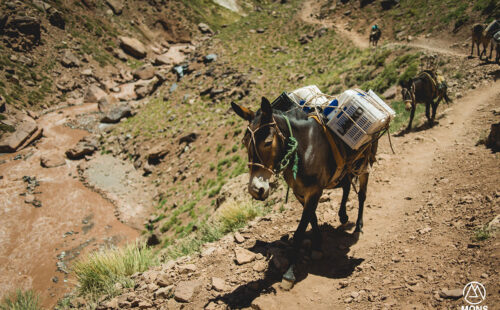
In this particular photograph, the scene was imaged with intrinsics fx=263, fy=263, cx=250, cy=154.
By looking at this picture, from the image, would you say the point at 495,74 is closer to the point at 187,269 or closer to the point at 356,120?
the point at 356,120

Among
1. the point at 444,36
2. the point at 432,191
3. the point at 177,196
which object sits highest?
the point at 444,36

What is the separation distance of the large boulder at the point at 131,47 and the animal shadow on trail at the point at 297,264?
1733 inches

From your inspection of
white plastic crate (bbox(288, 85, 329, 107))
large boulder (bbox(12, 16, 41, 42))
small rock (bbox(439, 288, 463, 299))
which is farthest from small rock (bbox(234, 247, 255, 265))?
large boulder (bbox(12, 16, 41, 42))

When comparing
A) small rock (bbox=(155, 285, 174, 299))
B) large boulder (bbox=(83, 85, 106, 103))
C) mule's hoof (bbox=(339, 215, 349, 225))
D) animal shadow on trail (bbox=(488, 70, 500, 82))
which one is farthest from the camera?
large boulder (bbox=(83, 85, 106, 103))

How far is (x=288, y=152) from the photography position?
3678 mm

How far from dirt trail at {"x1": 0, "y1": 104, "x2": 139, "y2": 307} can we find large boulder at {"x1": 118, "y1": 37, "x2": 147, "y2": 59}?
25.8m

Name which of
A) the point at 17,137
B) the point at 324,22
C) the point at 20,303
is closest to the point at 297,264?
the point at 20,303

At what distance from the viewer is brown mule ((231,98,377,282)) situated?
140 inches

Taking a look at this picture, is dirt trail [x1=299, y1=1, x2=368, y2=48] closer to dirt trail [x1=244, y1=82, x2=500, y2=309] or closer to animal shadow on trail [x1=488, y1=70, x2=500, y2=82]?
animal shadow on trail [x1=488, y1=70, x2=500, y2=82]

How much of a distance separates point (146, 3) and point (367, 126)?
2356 inches

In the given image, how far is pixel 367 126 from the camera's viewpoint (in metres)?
4.19

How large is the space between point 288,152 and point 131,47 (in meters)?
45.3

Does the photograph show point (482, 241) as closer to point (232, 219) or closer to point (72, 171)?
point (232, 219)

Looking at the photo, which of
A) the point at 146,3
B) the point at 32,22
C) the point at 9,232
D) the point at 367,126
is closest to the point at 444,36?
the point at 367,126
